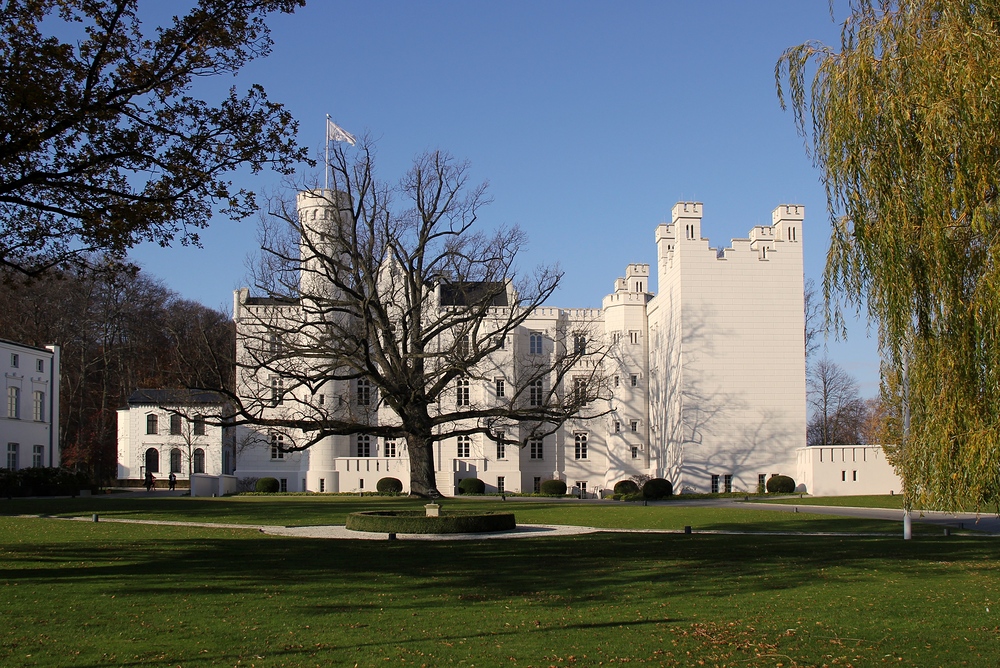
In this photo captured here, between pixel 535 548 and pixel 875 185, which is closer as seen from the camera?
pixel 875 185

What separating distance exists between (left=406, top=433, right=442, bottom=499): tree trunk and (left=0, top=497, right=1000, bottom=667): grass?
15076 millimetres

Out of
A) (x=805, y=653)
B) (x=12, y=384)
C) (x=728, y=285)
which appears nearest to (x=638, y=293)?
(x=728, y=285)

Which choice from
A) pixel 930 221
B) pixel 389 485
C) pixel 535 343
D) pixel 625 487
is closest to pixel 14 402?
pixel 389 485

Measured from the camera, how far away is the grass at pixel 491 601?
9.71 m

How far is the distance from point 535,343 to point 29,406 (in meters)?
29.1

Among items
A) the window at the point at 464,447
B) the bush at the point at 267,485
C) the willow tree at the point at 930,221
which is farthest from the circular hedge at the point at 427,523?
the window at the point at 464,447

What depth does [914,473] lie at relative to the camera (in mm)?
12750

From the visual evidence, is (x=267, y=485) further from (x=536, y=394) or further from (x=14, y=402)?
(x=536, y=394)

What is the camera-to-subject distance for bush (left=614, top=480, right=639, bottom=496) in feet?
158

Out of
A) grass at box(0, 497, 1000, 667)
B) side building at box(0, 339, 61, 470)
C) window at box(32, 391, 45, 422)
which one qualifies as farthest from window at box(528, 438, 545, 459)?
grass at box(0, 497, 1000, 667)

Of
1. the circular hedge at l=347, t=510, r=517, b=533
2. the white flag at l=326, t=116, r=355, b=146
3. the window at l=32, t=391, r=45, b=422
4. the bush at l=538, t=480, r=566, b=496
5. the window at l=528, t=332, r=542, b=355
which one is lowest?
the bush at l=538, t=480, r=566, b=496

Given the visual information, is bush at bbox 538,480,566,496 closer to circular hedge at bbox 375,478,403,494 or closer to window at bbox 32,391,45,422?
circular hedge at bbox 375,478,403,494

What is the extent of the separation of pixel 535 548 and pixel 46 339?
163ft

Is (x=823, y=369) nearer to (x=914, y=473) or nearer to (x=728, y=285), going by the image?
(x=728, y=285)
